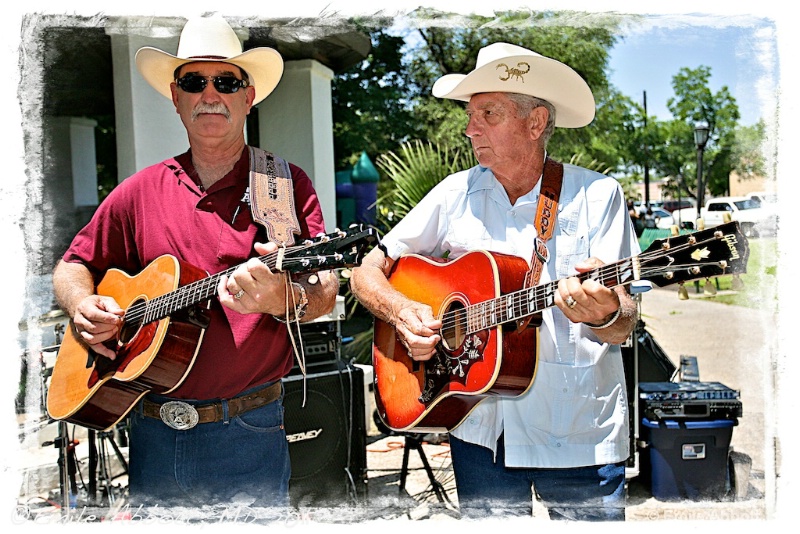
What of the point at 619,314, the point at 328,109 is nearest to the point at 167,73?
the point at 619,314

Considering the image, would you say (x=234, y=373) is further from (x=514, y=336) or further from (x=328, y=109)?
(x=328, y=109)

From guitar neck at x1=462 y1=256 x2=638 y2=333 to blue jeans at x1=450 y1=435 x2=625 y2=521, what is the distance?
1.36 ft

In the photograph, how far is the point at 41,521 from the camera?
225cm

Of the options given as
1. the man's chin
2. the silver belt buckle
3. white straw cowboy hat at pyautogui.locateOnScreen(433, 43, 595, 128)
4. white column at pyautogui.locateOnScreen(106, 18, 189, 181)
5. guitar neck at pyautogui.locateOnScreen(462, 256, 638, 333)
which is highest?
white column at pyautogui.locateOnScreen(106, 18, 189, 181)

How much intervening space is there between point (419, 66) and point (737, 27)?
14.6 m

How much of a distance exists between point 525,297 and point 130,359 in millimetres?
1344

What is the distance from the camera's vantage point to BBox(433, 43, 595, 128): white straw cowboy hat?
2492mm

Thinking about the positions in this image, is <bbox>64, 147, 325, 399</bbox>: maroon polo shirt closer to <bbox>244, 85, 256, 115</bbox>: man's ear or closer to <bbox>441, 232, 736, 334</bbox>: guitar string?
<bbox>244, 85, 256, 115</bbox>: man's ear

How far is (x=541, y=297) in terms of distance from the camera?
223cm

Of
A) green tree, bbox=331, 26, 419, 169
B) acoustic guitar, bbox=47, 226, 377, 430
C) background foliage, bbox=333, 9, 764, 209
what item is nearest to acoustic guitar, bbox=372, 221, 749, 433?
acoustic guitar, bbox=47, 226, 377, 430

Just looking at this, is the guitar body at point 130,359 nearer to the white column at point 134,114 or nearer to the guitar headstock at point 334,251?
the guitar headstock at point 334,251

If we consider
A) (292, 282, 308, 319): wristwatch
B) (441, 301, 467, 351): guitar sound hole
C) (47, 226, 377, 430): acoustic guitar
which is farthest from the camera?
(441, 301, 467, 351): guitar sound hole

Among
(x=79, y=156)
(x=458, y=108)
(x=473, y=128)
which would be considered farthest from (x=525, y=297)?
(x=458, y=108)

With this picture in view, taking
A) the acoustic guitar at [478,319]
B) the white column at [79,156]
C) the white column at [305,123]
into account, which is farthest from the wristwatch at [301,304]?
the white column at [79,156]
